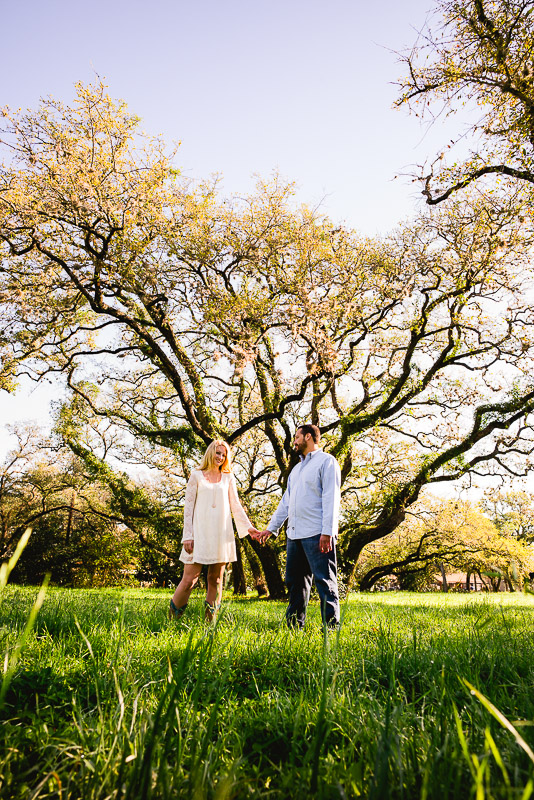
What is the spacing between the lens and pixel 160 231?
480 inches

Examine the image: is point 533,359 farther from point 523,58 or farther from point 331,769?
point 331,769

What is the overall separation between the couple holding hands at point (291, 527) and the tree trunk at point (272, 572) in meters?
9.48

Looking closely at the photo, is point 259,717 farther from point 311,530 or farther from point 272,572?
point 272,572

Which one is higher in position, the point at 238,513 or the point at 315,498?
the point at 315,498

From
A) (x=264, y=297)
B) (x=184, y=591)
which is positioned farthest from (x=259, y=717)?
(x=264, y=297)

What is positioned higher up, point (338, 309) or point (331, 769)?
point (338, 309)

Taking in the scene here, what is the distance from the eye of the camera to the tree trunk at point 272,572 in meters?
14.2

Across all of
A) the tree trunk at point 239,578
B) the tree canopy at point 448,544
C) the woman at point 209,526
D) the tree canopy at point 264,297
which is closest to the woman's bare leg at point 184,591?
the woman at point 209,526

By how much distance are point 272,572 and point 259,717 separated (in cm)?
1320

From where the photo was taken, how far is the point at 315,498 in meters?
4.93

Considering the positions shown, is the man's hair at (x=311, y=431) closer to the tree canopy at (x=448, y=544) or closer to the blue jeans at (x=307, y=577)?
the blue jeans at (x=307, y=577)

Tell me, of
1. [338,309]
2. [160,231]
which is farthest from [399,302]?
[160,231]

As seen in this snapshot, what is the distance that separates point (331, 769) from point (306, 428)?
4.16 metres

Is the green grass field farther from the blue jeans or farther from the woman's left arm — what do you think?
the woman's left arm
